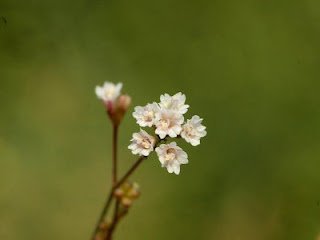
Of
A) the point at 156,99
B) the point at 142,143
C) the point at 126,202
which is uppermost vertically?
the point at 156,99

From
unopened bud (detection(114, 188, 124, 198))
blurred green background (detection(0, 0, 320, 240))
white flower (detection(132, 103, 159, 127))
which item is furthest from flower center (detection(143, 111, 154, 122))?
blurred green background (detection(0, 0, 320, 240))

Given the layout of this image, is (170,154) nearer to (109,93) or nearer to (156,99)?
(109,93)

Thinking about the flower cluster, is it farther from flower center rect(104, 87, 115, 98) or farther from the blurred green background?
the blurred green background

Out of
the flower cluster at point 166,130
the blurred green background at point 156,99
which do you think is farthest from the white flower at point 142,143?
the blurred green background at point 156,99

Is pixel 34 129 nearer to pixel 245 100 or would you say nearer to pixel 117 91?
pixel 245 100

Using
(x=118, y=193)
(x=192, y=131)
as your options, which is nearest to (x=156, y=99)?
(x=192, y=131)

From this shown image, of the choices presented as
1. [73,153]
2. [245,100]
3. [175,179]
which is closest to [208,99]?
[245,100]
